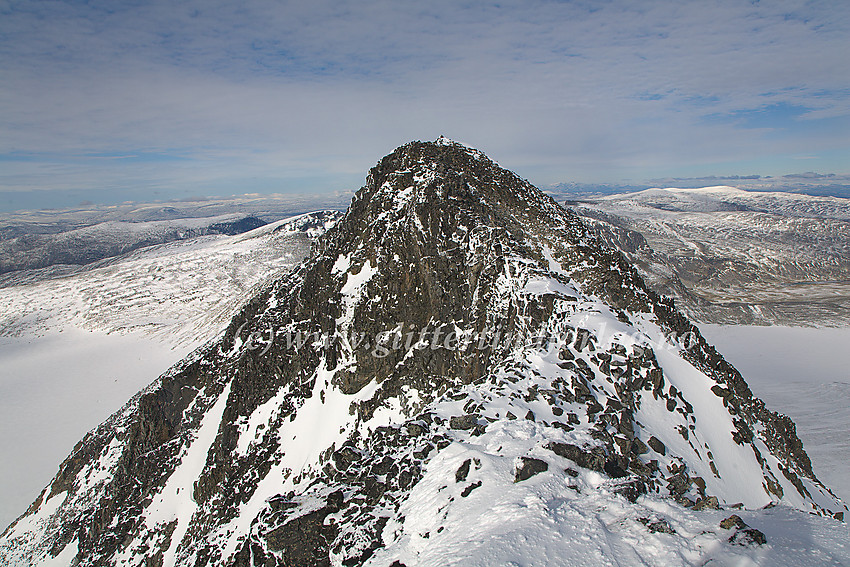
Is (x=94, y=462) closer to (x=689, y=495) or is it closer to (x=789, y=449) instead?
(x=689, y=495)

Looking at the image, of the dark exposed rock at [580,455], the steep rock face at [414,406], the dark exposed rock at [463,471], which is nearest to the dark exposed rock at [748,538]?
the steep rock face at [414,406]

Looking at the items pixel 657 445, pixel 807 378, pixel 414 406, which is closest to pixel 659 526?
pixel 657 445

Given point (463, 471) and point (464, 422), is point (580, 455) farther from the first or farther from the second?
point (464, 422)

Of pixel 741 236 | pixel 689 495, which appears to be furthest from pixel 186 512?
pixel 741 236

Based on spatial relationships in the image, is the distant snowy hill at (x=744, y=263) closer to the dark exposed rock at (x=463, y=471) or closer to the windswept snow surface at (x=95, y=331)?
the dark exposed rock at (x=463, y=471)

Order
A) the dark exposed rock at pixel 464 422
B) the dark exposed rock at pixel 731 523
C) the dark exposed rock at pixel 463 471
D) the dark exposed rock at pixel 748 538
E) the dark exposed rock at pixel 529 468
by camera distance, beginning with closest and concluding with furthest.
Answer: the dark exposed rock at pixel 748 538 < the dark exposed rock at pixel 731 523 < the dark exposed rock at pixel 529 468 < the dark exposed rock at pixel 463 471 < the dark exposed rock at pixel 464 422

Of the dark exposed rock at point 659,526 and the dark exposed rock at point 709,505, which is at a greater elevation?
the dark exposed rock at point 659,526

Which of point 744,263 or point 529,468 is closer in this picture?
point 529,468
